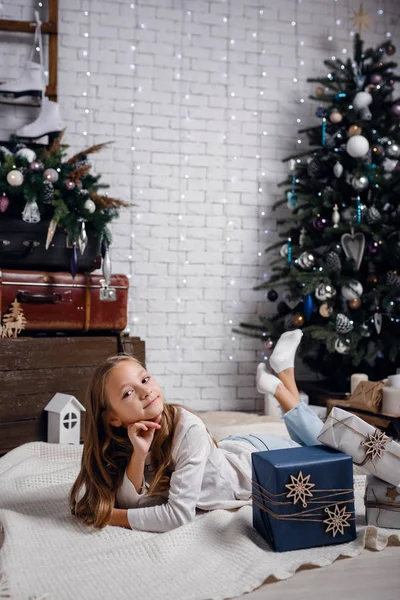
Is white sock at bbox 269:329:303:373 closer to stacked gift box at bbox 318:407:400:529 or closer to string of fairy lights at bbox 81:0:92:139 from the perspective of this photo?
stacked gift box at bbox 318:407:400:529

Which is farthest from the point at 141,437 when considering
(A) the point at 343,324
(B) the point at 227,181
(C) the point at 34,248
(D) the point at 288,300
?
(B) the point at 227,181

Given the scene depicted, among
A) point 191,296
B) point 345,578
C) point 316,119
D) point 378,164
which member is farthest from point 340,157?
point 345,578

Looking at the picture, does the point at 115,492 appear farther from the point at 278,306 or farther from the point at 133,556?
the point at 278,306

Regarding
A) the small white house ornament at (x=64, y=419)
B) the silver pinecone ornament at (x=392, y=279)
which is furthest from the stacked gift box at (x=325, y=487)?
the silver pinecone ornament at (x=392, y=279)

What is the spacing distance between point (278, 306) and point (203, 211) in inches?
34.7

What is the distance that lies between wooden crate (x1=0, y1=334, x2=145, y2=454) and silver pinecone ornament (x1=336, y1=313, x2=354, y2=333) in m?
1.38

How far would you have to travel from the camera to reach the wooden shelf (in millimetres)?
4297

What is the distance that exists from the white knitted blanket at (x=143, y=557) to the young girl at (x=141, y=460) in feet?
0.19

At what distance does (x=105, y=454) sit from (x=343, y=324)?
2.39 metres

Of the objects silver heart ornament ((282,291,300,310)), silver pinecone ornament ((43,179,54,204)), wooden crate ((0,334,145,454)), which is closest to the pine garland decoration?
silver pinecone ornament ((43,179,54,204))

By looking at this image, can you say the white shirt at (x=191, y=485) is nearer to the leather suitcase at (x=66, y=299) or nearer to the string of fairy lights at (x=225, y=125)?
the leather suitcase at (x=66, y=299)

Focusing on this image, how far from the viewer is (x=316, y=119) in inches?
194

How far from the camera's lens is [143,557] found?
175cm

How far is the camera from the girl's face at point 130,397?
6.29 ft
